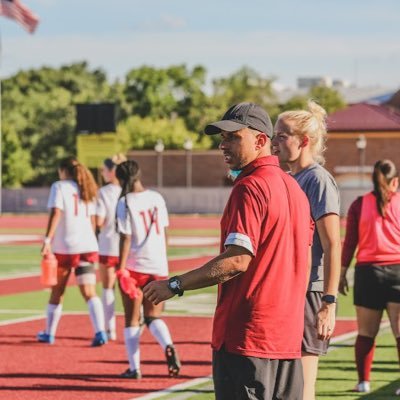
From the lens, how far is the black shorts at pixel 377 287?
997 centimetres

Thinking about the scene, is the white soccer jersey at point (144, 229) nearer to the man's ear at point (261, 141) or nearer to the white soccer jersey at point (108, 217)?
the white soccer jersey at point (108, 217)

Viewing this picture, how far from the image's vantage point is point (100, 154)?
2574 inches

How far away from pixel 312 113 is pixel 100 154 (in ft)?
192

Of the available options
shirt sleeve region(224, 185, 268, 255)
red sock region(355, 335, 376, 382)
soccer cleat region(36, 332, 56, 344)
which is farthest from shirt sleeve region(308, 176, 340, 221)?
soccer cleat region(36, 332, 56, 344)

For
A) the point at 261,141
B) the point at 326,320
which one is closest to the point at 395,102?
the point at 326,320

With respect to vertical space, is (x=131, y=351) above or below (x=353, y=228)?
below

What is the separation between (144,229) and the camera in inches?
429

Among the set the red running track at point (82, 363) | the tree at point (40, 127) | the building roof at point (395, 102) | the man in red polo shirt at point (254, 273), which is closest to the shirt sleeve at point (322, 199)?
the building roof at point (395, 102)

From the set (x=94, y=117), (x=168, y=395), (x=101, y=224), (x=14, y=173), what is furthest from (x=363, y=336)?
(x=14, y=173)

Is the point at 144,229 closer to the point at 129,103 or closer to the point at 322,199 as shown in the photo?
the point at 322,199

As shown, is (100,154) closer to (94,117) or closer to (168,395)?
(94,117)

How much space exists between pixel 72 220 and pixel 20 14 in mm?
39392

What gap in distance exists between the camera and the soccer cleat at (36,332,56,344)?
13.1 meters

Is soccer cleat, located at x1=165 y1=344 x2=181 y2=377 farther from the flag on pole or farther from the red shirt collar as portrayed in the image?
the flag on pole
